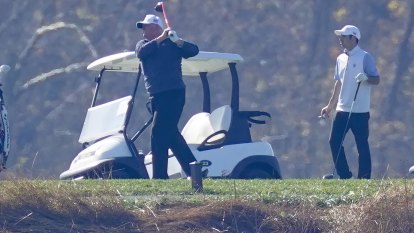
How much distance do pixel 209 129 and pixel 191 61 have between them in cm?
92

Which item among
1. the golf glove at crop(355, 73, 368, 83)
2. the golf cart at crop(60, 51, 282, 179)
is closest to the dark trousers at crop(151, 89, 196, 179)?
the golf cart at crop(60, 51, 282, 179)

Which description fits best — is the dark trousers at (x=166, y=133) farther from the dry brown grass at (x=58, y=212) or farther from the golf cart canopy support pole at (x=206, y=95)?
the dry brown grass at (x=58, y=212)

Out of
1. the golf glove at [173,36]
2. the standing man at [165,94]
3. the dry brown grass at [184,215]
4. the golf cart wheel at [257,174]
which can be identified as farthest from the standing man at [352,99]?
the dry brown grass at [184,215]

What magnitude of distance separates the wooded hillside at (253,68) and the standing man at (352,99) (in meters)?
13.8

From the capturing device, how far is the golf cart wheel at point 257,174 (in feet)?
48.0

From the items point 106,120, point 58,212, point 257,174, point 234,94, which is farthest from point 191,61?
point 58,212

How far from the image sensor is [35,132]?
30.6 meters

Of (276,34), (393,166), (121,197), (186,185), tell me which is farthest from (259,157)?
(276,34)

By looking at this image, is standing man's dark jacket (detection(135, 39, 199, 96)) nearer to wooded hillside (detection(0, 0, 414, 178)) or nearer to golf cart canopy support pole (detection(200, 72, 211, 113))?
golf cart canopy support pole (detection(200, 72, 211, 113))

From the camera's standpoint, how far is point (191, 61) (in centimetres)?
1557

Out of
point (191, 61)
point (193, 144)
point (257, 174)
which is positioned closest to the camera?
point (257, 174)

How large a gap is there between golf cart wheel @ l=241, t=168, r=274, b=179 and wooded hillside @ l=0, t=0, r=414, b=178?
1350 centimetres

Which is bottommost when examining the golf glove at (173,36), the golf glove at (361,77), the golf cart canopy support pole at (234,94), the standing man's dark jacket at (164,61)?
the golf cart canopy support pole at (234,94)

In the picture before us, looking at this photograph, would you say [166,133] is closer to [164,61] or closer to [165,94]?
[165,94]
